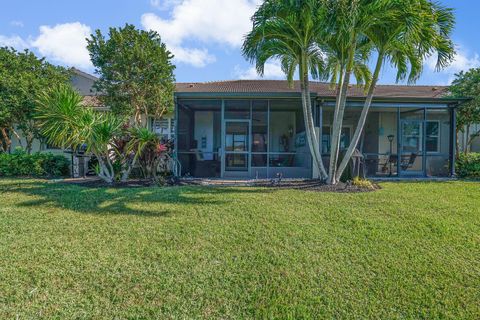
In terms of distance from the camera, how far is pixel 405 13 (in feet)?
23.4

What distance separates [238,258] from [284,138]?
1053cm

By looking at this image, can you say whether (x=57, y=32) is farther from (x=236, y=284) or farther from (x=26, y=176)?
(x=236, y=284)

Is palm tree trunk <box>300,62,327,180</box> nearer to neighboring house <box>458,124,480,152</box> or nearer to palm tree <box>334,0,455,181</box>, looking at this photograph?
palm tree <box>334,0,455,181</box>

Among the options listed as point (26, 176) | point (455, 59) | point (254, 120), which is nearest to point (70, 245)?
point (26, 176)

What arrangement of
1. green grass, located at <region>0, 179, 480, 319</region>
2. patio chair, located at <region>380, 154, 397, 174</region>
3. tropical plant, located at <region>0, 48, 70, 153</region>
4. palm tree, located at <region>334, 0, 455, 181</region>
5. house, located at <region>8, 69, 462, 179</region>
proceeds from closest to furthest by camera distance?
green grass, located at <region>0, 179, 480, 319</region> → palm tree, located at <region>334, 0, 455, 181</region> → house, located at <region>8, 69, 462, 179</region> → tropical plant, located at <region>0, 48, 70, 153</region> → patio chair, located at <region>380, 154, 397, 174</region>

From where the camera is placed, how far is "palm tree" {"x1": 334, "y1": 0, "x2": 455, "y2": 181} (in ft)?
23.4

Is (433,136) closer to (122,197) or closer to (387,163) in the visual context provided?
(387,163)

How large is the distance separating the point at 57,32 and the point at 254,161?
447 inches

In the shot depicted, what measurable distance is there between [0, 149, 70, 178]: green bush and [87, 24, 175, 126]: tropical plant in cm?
347

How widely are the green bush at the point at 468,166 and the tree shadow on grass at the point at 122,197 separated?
9.20 metres

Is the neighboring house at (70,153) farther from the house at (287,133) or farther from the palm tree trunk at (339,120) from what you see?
A: the palm tree trunk at (339,120)

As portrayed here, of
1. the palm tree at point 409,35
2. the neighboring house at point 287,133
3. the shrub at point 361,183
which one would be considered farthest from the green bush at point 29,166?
the shrub at point 361,183

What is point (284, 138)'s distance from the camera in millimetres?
14414

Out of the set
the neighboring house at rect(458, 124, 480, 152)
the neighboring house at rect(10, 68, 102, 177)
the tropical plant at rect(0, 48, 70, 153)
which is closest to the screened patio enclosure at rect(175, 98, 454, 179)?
the neighboring house at rect(458, 124, 480, 152)
